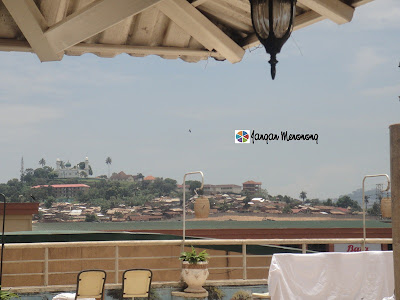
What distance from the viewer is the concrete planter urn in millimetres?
9688

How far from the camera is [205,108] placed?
147 metres

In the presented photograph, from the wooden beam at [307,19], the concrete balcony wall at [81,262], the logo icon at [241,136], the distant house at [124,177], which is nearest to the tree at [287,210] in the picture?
the logo icon at [241,136]

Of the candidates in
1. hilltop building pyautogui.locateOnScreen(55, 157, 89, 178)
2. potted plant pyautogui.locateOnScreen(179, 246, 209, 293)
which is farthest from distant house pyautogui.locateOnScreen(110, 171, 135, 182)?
potted plant pyautogui.locateOnScreen(179, 246, 209, 293)

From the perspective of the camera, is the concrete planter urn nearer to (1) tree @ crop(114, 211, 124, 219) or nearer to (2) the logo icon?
(1) tree @ crop(114, 211, 124, 219)

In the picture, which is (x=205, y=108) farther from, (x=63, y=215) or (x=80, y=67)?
(x=63, y=215)

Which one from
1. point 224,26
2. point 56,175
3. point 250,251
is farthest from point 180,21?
point 56,175

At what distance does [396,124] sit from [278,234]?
19.8 m

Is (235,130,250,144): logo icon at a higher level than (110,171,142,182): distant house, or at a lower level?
higher

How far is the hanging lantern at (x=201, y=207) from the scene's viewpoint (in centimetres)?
784

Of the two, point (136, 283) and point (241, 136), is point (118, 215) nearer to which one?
point (241, 136)

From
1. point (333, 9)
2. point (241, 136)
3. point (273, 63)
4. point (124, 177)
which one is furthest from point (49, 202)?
point (273, 63)

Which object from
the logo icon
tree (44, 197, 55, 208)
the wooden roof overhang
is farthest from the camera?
tree (44, 197, 55, 208)

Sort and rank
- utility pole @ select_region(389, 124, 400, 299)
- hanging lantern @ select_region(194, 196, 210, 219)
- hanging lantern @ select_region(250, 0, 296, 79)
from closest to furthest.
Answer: utility pole @ select_region(389, 124, 400, 299) < hanging lantern @ select_region(250, 0, 296, 79) < hanging lantern @ select_region(194, 196, 210, 219)

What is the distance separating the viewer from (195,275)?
969 cm
